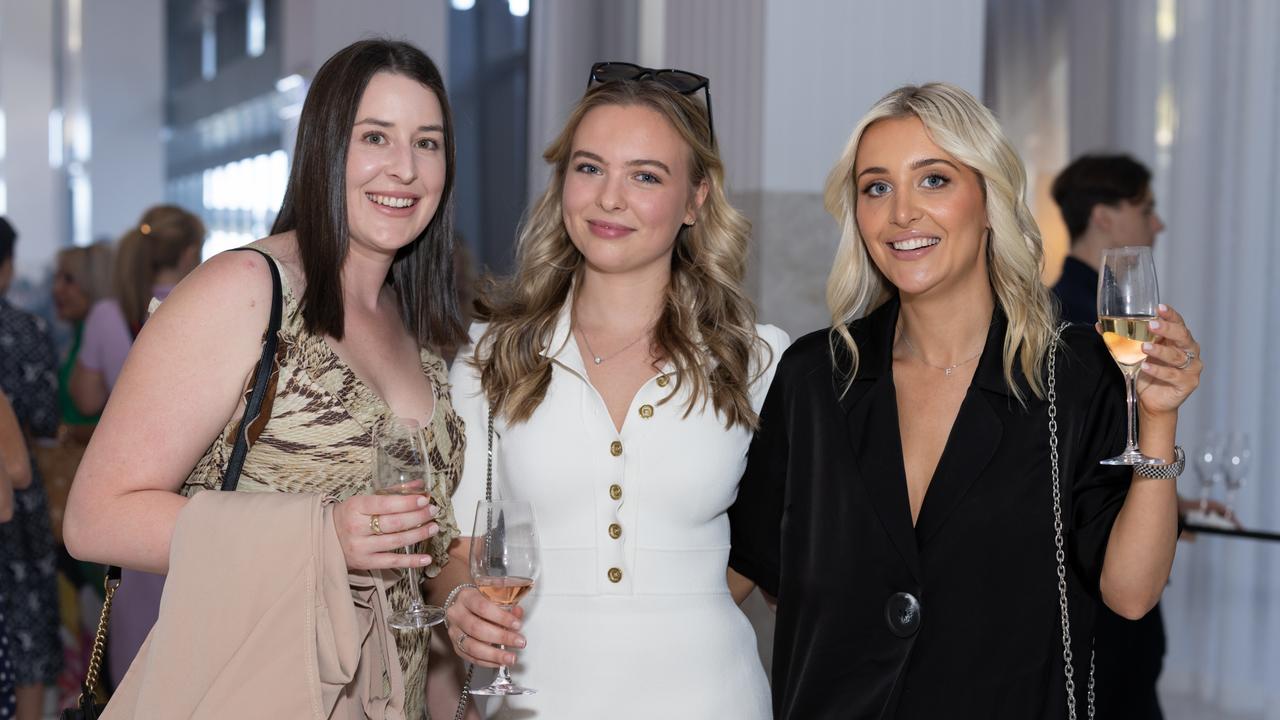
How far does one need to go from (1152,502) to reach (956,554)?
34cm

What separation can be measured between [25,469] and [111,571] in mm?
2002

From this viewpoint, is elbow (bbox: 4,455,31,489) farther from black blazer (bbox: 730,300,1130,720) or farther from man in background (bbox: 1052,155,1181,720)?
man in background (bbox: 1052,155,1181,720)

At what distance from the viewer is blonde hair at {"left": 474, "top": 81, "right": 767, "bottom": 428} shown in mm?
2543

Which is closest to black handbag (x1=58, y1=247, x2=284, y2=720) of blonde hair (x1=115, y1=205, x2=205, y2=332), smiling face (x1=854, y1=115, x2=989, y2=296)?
smiling face (x1=854, y1=115, x2=989, y2=296)

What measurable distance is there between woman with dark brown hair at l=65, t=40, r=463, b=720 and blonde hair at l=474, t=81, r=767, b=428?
14 centimetres

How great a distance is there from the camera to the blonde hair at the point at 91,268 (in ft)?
23.8

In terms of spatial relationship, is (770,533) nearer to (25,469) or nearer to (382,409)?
(382,409)

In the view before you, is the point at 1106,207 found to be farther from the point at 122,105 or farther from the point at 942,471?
the point at 122,105

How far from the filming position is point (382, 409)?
7.52ft

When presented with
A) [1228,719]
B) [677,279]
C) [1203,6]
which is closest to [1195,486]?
[1228,719]

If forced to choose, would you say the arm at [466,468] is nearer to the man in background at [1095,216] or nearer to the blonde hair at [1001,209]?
the blonde hair at [1001,209]

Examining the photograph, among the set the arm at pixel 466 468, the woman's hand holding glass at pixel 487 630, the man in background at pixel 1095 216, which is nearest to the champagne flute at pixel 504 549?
the woman's hand holding glass at pixel 487 630

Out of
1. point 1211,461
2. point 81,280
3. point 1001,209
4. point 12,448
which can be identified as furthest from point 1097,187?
point 81,280

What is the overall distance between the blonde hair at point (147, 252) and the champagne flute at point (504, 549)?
371 cm
